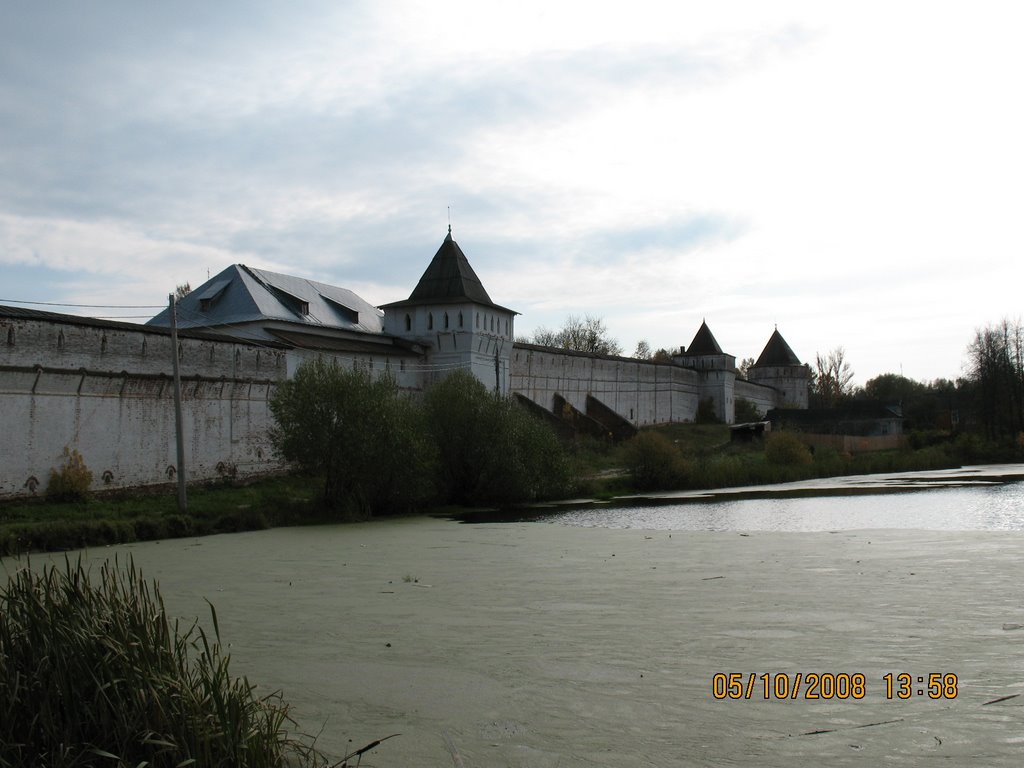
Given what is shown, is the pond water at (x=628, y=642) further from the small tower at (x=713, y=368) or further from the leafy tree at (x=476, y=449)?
the small tower at (x=713, y=368)

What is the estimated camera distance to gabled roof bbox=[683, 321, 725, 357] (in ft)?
175

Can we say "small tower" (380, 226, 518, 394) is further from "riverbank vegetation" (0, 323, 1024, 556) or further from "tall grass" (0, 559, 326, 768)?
"tall grass" (0, 559, 326, 768)

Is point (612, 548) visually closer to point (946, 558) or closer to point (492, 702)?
point (946, 558)

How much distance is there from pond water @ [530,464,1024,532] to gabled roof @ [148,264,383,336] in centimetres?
1209

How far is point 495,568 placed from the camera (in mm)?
9531

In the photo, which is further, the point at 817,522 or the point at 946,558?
the point at 817,522

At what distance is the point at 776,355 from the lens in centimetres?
6531

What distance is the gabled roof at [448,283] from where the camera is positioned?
3038 cm

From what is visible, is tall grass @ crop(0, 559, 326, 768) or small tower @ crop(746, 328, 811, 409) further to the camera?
small tower @ crop(746, 328, 811, 409)

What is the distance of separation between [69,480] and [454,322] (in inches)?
614

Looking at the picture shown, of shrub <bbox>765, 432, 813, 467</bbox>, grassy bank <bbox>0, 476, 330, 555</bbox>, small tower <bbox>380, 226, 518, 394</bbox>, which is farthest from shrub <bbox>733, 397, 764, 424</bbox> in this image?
grassy bank <bbox>0, 476, 330, 555</bbox>

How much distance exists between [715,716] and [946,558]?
5932 millimetres

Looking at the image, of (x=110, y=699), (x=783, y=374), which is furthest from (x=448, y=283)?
(x=783, y=374)

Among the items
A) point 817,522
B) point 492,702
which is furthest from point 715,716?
point 817,522
